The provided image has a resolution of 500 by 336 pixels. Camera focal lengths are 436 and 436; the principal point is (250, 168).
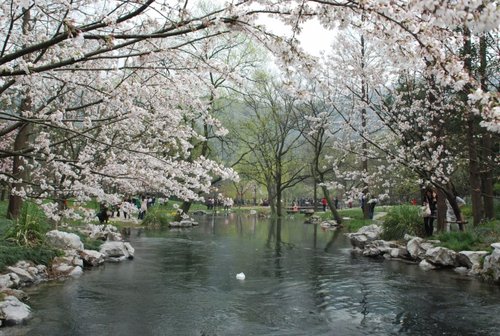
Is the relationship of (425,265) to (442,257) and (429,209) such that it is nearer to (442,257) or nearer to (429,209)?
(442,257)

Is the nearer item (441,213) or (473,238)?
(473,238)

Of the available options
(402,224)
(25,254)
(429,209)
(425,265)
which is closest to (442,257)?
(425,265)

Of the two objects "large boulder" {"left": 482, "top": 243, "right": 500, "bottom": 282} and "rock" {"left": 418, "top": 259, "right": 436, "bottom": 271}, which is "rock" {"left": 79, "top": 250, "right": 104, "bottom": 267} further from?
"large boulder" {"left": 482, "top": 243, "right": 500, "bottom": 282}

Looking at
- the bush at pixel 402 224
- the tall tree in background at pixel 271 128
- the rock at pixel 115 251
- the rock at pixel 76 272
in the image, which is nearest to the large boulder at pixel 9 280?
the rock at pixel 76 272

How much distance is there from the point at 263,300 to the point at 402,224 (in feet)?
29.1

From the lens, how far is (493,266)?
9.32 meters

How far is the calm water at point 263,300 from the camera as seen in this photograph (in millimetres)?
Result: 6363

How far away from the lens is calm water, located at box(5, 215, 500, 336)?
6.36m

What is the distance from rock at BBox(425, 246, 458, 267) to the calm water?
1.61 ft

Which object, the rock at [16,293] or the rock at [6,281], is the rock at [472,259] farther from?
the rock at [6,281]

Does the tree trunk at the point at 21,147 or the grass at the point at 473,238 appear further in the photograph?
the grass at the point at 473,238

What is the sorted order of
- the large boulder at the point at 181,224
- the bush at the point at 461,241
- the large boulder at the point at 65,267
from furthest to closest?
the large boulder at the point at 181,224
the bush at the point at 461,241
the large boulder at the point at 65,267

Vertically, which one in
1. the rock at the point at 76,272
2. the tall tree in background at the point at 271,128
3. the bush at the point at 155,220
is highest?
the tall tree in background at the point at 271,128

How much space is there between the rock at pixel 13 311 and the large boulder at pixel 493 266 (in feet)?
29.3
